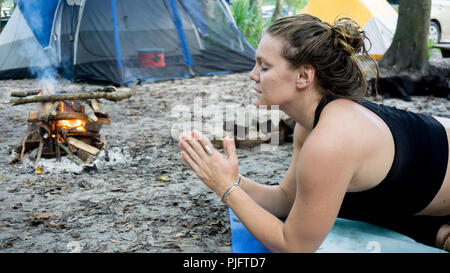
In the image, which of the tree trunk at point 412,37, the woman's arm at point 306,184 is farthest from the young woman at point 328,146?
the tree trunk at point 412,37

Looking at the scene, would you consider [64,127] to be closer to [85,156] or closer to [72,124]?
[72,124]

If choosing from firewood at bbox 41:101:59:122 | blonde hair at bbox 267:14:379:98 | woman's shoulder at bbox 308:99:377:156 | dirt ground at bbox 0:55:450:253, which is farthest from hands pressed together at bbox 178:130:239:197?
firewood at bbox 41:101:59:122

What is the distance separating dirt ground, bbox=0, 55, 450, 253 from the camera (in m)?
2.69

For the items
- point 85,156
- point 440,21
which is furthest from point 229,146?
point 440,21

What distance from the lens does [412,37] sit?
302 inches

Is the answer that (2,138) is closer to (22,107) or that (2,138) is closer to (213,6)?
(22,107)

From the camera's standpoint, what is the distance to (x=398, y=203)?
202 cm

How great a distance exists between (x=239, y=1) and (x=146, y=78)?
18.0 ft

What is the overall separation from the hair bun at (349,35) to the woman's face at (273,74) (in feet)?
0.78

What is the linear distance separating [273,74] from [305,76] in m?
0.14

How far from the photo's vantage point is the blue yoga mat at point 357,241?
7.11 ft

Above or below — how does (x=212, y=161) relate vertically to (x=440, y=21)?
below

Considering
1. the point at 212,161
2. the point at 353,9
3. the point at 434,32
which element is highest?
the point at 353,9

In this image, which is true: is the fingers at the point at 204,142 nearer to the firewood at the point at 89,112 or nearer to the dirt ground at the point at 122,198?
the dirt ground at the point at 122,198
